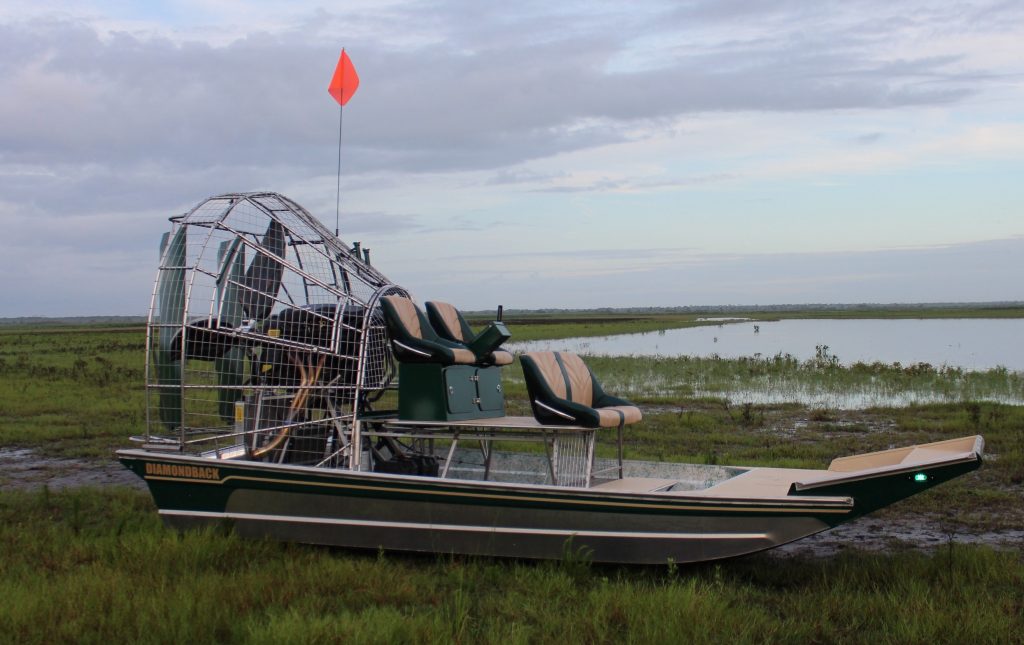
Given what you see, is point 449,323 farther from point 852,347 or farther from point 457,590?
point 852,347

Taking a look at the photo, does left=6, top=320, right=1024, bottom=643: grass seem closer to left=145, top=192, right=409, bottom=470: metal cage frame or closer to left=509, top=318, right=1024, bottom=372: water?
left=145, top=192, right=409, bottom=470: metal cage frame

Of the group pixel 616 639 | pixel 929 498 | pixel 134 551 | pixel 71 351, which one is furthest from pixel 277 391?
pixel 71 351

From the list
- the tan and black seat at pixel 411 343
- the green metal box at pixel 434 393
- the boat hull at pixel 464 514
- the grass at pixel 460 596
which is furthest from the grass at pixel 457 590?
the tan and black seat at pixel 411 343

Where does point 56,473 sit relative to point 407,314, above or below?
below

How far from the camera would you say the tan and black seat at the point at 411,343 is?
23.4 ft

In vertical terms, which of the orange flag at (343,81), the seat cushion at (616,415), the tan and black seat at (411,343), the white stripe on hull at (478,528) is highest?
the orange flag at (343,81)

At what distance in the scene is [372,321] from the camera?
764cm

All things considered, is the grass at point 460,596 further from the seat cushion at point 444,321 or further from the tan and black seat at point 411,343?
the seat cushion at point 444,321

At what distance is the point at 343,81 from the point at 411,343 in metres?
2.44

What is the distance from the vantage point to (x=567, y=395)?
718 cm

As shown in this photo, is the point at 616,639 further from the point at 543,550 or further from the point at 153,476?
the point at 153,476

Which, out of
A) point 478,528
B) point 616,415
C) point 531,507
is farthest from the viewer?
point 616,415

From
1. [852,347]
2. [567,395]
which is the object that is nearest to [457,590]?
[567,395]

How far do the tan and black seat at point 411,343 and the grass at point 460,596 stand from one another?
1.47 meters
